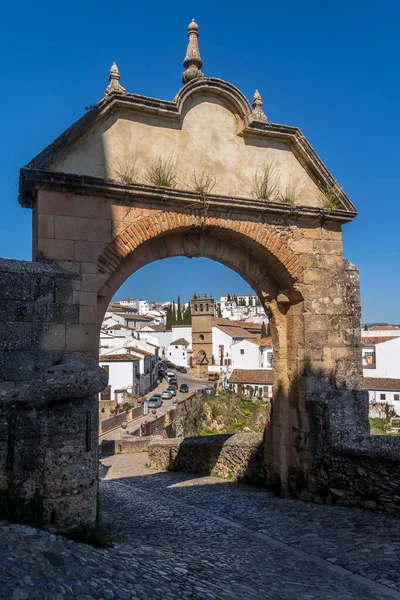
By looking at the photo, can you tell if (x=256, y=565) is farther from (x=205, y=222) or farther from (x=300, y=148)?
(x=300, y=148)

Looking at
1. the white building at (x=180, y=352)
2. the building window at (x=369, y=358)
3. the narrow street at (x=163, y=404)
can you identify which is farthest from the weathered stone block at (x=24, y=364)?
the white building at (x=180, y=352)

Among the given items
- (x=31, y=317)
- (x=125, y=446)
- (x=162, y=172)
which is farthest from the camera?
(x=125, y=446)

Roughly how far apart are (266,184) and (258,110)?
1.21 meters

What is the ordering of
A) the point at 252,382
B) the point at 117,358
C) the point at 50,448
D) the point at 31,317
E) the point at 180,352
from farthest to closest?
the point at 180,352, the point at 117,358, the point at 252,382, the point at 31,317, the point at 50,448

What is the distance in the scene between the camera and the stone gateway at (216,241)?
5578 mm

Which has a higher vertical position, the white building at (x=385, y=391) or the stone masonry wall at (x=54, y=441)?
the stone masonry wall at (x=54, y=441)

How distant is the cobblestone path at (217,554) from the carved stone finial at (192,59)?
6219 mm

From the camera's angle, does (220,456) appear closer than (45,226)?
No

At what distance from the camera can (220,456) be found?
951 centimetres

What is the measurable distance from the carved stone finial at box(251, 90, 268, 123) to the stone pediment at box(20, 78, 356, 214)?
0.11 feet

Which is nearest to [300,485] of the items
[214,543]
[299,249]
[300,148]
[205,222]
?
[214,543]

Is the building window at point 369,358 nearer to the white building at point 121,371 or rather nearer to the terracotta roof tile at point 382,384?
the terracotta roof tile at point 382,384

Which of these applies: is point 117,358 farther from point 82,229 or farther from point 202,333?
point 82,229

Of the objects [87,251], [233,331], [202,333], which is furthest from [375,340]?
[87,251]
